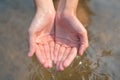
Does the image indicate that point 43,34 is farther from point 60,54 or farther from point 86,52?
point 86,52

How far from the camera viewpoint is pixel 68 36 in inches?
101

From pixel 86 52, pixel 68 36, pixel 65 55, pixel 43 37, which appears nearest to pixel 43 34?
pixel 43 37

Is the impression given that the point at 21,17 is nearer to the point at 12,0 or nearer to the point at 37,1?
the point at 12,0

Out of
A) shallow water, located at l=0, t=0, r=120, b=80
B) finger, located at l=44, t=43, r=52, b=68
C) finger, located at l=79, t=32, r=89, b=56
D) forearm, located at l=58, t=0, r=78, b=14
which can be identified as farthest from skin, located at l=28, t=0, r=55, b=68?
shallow water, located at l=0, t=0, r=120, b=80

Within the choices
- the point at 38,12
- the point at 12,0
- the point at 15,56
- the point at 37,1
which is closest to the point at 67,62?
the point at 38,12

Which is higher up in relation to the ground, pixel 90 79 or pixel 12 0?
pixel 12 0

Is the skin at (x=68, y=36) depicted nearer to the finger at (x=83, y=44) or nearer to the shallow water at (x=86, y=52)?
the finger at (x=83, y=44)

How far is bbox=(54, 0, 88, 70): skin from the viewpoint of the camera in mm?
2361

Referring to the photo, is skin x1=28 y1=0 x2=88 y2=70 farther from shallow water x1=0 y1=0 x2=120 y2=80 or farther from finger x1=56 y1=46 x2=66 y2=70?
shallow water x1=0 y1=0 x2=120 y2=80

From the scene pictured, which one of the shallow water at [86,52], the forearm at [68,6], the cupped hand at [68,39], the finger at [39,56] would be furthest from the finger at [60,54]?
the shallow water at [86,52]

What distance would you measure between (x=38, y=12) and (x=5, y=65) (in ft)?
2.62

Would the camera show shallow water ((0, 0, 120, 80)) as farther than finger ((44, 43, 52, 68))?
Yes

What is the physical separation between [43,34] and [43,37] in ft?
0.11

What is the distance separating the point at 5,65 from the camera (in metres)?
3.19
